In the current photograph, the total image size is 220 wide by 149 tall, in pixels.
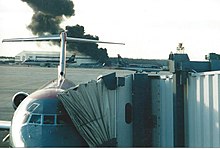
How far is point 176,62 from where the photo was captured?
24.0 ft

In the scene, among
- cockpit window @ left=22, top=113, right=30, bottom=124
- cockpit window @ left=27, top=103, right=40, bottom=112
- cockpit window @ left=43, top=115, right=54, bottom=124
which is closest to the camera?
cockpit window @ left=43, top=115, right=54, bottom=124

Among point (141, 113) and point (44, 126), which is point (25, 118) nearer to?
point (44, 126)

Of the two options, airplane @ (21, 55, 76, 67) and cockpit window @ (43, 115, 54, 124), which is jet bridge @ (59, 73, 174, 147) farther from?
airplane @ (21, 55, 76, 67)

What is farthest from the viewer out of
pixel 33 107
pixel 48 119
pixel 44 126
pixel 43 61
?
pixel 43 61

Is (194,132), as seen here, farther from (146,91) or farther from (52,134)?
(52,134)

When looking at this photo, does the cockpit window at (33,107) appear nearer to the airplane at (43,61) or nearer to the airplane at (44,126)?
the airplane at (44,126)

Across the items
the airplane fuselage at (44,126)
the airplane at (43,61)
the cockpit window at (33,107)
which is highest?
the airplane at (43,61)

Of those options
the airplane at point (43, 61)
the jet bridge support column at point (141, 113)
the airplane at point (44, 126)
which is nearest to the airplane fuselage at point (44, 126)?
the airplane at point (44, 126)

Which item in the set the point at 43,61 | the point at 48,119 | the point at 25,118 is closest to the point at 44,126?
the point at 48,119

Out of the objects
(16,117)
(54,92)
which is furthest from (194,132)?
(16,117)

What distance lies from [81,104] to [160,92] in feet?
6.93

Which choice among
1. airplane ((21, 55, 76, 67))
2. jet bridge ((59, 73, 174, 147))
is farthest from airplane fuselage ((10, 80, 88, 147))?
airplane ((21, 55, 76, 67))

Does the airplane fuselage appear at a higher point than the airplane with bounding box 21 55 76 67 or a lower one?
lower

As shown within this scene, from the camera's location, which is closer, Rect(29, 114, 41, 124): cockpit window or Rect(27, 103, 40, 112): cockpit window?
Rect(29, 114, 41, 124): cockpit window
